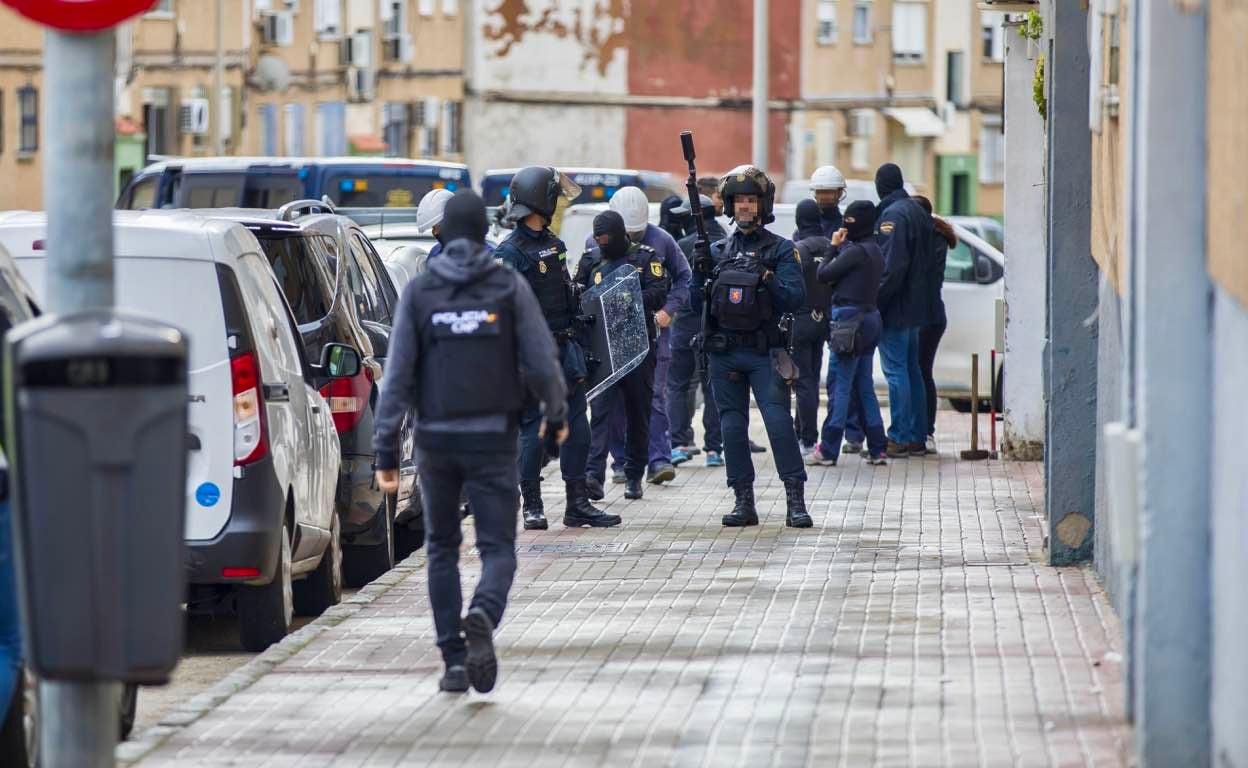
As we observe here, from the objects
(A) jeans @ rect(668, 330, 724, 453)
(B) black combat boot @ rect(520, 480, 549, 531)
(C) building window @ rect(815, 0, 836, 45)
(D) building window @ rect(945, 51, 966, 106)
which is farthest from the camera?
(D) building window @ rect(945, 51, 966, 106)

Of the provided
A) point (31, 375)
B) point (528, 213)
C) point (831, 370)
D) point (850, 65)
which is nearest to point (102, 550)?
point (31, 375)

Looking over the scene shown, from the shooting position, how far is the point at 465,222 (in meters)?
8.60

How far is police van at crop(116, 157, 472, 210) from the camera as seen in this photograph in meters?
24.8

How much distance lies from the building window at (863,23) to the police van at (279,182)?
4150 centimetres

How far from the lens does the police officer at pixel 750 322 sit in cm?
1351

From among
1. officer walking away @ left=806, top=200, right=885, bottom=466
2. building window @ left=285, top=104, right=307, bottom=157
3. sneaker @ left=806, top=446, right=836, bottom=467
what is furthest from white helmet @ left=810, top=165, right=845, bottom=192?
building window @ left=285, top=104, right=307, bottom=157

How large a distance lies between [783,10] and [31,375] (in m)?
61.3

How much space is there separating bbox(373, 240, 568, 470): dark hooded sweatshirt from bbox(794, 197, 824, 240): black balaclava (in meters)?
9.53

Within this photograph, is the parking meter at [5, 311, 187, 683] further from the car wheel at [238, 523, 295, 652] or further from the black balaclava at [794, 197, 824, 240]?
the black balaclava at [794, 197, 824, 240]

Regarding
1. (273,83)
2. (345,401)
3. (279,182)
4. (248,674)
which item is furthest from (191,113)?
(248,674)

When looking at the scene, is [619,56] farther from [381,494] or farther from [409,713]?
[409,713]

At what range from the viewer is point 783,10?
6550cm

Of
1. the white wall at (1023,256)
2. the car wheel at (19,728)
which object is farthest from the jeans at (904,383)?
the car wheel at (19,728)

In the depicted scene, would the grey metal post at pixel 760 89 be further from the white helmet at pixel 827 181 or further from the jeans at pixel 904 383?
the white helmet at pixel 827 181
